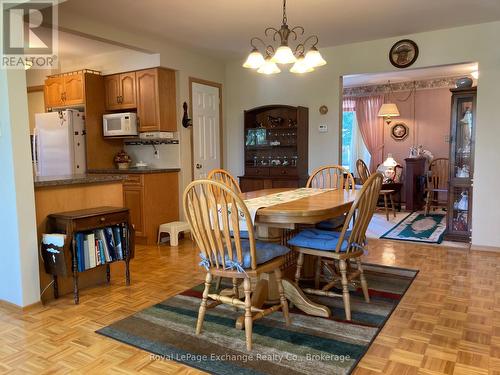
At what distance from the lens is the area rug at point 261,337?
194 centimetres

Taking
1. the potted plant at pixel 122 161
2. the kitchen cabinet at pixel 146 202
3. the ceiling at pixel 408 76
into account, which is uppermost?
the ceiling at pixel 408 76

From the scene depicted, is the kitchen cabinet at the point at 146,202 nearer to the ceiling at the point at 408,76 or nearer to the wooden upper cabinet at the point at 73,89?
the wooden upper cabinet at the point at 73,89

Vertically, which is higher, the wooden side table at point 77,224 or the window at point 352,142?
the window at point 352,142

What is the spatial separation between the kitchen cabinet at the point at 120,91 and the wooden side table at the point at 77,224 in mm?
2273

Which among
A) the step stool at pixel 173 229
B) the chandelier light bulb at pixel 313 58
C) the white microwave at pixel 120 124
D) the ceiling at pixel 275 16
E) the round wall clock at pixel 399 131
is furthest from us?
the round wall clock at pixel 399 131

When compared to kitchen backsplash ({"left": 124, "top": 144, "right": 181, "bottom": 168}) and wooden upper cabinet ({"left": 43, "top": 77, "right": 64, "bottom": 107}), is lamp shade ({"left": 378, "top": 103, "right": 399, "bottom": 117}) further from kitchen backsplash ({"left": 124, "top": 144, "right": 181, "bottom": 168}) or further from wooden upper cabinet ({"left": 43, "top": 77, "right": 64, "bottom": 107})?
wooden upper cabinet ({"left": 43, "top": 77, "right": 64, "bottom": 107})

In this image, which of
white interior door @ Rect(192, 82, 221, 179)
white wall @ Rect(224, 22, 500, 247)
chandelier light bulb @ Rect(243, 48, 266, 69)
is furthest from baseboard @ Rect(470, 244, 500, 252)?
white interior door @ Rect(192, 82, 221, 179)

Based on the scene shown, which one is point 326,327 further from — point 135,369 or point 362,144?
point 362,144

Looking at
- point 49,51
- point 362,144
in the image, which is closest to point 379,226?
point 362,144

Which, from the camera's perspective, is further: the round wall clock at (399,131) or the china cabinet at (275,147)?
the round wall clock at (399,131)

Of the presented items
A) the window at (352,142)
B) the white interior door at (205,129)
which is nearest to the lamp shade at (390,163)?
the window at (352,142)

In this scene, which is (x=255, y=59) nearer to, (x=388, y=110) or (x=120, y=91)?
(x=120, y=91)

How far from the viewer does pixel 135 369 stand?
1.90 meters

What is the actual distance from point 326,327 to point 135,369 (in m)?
1.11
